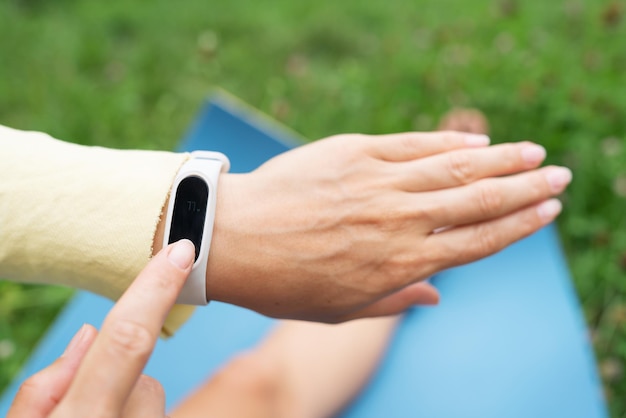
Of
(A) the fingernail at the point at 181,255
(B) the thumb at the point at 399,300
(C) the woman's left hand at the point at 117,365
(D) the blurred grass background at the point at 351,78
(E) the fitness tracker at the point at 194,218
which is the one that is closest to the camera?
(C) the woman's left hand at the point at 117,365

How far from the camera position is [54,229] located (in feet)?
3.18

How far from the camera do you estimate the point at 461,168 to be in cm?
113

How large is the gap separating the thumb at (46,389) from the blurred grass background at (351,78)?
3.34ft

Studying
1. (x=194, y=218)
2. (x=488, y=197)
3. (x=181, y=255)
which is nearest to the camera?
(x=181, y=255)

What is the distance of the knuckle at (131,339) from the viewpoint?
2.09 ft

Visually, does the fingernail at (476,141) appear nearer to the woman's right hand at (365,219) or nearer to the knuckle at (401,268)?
the woman's right hand at (365,219)

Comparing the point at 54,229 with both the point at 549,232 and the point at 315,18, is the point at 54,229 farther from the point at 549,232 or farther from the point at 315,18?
the point at 315,18

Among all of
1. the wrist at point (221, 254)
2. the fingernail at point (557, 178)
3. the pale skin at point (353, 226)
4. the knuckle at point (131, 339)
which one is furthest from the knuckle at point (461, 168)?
the knuckle at point (131, 339)

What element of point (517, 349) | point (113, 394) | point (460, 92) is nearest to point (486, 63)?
point (460, 92)

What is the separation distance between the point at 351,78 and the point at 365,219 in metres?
1.30

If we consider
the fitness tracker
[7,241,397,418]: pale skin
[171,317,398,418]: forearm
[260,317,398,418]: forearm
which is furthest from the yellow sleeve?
[260,317,398,418]: forearm

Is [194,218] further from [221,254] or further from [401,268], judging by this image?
[401,268]

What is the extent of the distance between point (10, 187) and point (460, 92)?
152cm

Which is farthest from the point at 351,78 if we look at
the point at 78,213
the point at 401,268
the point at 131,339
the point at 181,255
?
the point at 131,339
